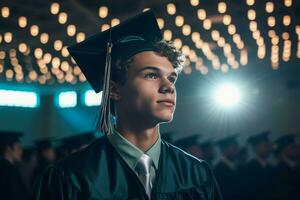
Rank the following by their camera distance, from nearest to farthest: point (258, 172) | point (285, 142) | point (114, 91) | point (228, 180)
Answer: point (114, 91) < point (228, 180) < point (258, 172) < point (285, 142)

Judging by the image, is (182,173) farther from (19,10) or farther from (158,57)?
(19,10)

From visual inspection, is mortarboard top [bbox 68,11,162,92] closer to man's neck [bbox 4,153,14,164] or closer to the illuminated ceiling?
man's neck [bbox 4,153,14,164]

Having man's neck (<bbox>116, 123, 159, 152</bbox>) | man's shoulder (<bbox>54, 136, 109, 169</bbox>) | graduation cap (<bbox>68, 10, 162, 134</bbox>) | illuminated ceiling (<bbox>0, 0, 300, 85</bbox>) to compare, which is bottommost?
man's shoulder (<bbox>54, 136, 109, 169</bbox>)

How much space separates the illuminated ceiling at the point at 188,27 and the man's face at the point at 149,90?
7446mm

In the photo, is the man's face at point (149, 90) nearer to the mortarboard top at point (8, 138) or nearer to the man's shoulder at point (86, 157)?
the man's shoulder at point (86, 157)

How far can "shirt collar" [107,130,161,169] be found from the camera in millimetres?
1666

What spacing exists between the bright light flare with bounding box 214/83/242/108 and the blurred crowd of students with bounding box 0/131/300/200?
5883 mm

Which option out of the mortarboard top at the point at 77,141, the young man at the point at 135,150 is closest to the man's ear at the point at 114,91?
the young man at the point at 135,150

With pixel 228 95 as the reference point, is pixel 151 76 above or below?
below

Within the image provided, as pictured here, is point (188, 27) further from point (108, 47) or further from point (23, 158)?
point (108, 47)

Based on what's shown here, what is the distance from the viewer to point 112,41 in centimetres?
188

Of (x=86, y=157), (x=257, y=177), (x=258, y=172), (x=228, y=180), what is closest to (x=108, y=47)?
(x=86, y=157)

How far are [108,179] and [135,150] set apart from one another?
13 cm

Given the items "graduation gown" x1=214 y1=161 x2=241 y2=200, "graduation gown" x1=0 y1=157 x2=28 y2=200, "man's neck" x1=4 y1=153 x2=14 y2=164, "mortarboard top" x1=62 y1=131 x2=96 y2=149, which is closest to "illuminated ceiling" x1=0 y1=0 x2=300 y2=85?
"mortarboard top" x1=62 y1=131 x2=96 y2=149
